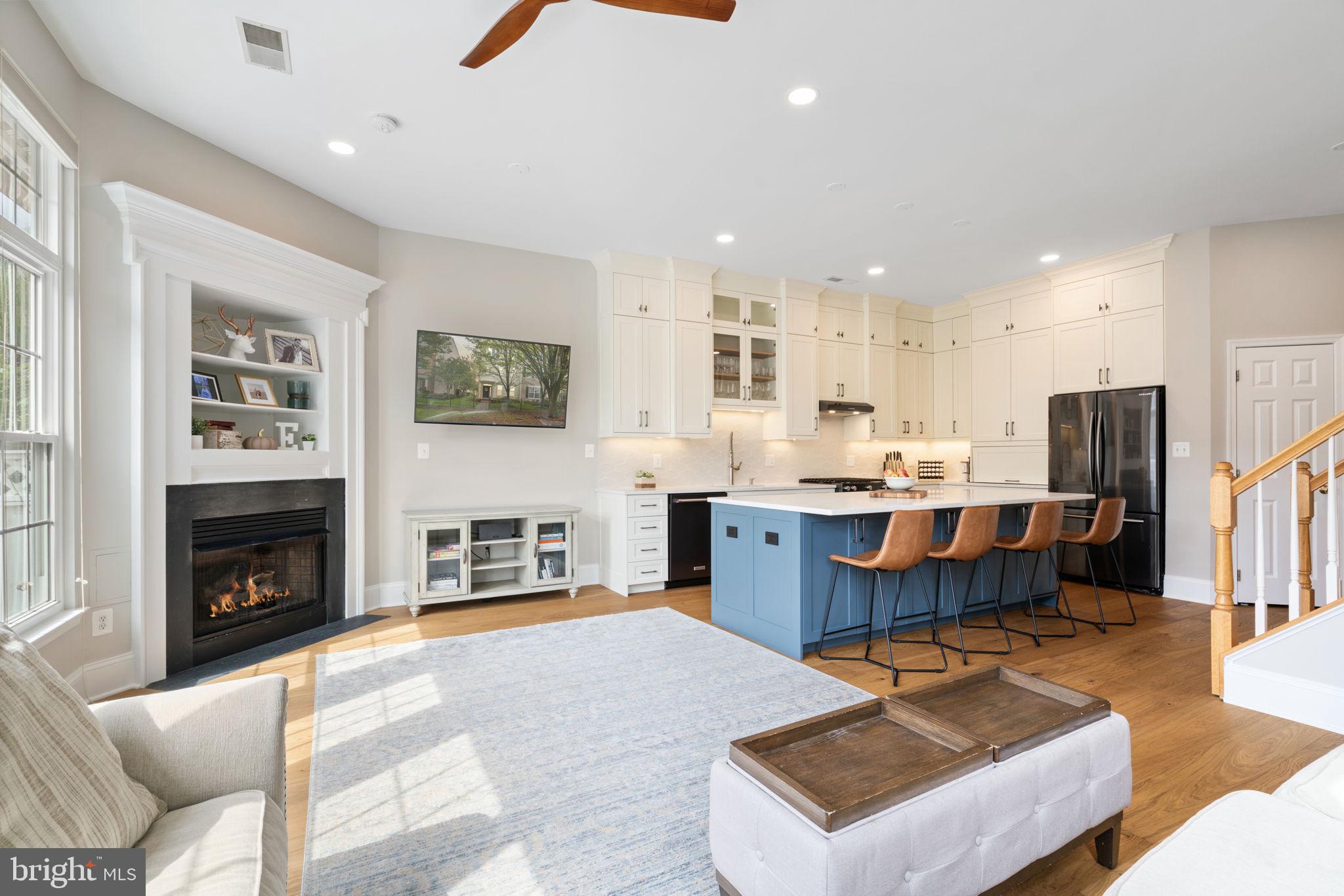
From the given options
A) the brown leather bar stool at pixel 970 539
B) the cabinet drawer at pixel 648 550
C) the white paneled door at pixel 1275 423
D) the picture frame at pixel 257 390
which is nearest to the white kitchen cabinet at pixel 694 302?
the cabinet drawer at pixel 648 550

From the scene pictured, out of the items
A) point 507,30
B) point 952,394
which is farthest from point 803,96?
point 952,394

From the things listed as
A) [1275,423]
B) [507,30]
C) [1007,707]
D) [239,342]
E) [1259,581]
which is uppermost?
[507,30]

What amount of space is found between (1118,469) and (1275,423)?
39.3 inches

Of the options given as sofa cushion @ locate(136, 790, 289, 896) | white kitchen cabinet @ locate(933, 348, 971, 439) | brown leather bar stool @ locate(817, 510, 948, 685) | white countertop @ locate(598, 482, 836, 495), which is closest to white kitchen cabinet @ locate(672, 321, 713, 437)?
white countertop @ locate(598, 482, 836, 495)

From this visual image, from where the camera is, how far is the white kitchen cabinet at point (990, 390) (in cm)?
614

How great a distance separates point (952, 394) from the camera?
6.95 m

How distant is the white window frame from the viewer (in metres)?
2.64

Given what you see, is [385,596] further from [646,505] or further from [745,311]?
[745,311]

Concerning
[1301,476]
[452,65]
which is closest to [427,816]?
[452,65]

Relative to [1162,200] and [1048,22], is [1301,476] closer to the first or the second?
[1162,200]

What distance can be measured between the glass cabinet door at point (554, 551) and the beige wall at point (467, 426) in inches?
14.4

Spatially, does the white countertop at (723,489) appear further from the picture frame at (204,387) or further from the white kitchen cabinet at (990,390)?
the picture frame at (204,387)

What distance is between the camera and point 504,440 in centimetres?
512

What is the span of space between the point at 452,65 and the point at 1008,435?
18.6 ft
